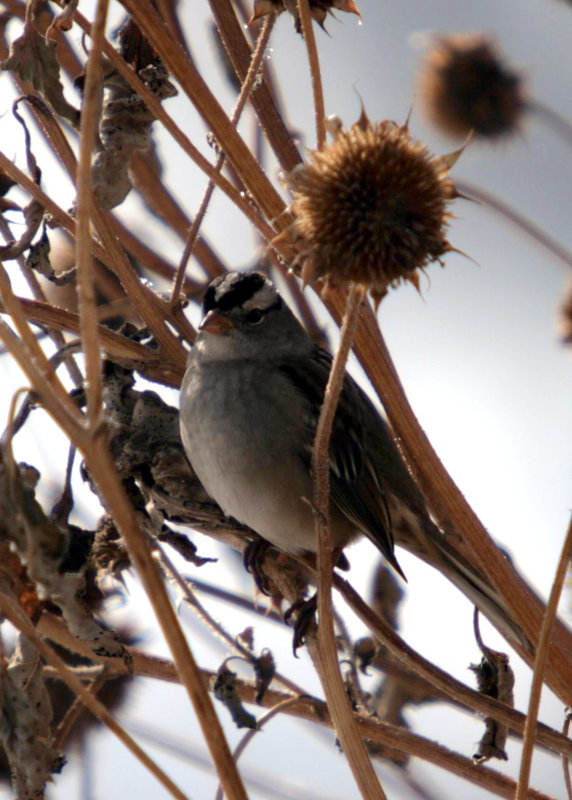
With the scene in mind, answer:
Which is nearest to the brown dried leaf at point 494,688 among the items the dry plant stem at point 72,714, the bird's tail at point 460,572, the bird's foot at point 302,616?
the bird's tail at point 460,572

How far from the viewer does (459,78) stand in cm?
589

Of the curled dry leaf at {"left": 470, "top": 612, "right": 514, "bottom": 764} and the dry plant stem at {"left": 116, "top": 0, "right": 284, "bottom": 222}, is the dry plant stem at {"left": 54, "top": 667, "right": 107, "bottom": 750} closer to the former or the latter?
the curled dry leaf at {"left": 470, "top": 612, "right": 514, "bottom": 764}

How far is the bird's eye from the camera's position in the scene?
3.49 meters

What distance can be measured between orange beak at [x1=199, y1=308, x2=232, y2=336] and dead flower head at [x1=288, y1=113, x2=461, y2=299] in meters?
1.38

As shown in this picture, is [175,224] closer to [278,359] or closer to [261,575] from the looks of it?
[278,359]

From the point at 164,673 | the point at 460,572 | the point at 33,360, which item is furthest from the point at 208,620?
the point at 33,360

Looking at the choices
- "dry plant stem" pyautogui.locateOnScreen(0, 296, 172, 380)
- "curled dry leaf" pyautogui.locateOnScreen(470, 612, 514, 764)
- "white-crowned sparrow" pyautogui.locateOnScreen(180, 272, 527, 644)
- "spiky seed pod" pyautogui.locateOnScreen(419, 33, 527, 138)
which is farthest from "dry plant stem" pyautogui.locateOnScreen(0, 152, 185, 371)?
"spiky seed pod" pyautogui.locateOnScreen(419, 33, 527, 138)

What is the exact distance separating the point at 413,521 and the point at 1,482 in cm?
190

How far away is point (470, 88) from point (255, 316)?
3053 millimetres

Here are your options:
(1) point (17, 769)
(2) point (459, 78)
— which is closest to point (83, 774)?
(1) point (17, 769)

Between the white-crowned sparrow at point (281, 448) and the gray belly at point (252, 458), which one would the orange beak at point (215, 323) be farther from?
the gray belly at point (252, 458)

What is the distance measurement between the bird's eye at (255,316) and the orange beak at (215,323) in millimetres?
136

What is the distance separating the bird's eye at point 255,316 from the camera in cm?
349

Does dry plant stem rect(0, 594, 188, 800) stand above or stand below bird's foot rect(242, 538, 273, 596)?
below
